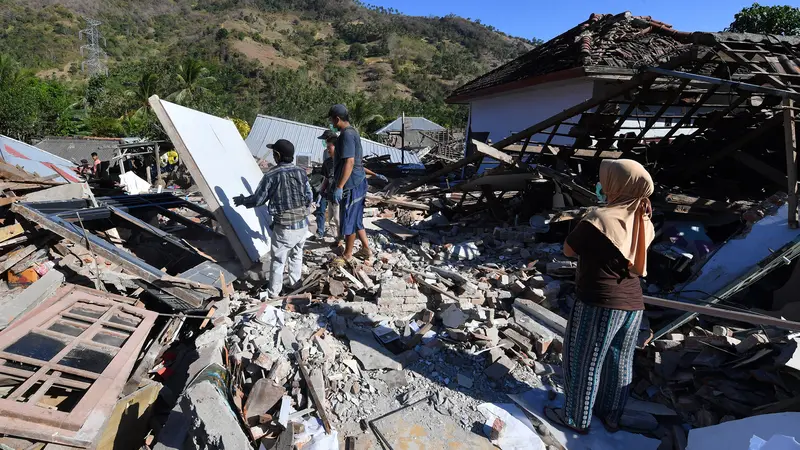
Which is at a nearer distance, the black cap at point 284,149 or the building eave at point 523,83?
the black cap at point 284,149

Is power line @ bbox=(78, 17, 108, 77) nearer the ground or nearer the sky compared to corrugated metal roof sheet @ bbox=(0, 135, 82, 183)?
nearer the sky

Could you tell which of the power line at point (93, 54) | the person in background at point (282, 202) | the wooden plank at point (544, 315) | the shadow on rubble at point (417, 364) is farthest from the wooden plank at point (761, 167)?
the power line at point (93, 54)

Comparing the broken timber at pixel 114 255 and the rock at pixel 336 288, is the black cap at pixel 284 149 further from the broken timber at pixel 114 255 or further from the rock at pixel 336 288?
the broken timber at pixel 114 255

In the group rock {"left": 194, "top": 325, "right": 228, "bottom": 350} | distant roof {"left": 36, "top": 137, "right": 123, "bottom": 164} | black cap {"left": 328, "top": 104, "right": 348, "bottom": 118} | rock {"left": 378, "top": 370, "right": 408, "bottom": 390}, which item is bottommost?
distant roof {"left": 36, "top": 137, "right": 123, "bottom": 164}

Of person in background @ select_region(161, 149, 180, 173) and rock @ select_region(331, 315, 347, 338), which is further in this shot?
person in background @ select_region(161, 149, 180, 173)

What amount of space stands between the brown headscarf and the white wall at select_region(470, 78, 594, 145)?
6915 mm

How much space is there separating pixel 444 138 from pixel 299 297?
26.2 meters

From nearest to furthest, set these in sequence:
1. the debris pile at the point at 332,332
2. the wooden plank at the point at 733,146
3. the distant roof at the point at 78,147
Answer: the debris pile at the point at 332,332 → the wooden plank at the point at 733,146 → the distant roof at the point at 78,147

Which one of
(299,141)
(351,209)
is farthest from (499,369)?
(299,141)

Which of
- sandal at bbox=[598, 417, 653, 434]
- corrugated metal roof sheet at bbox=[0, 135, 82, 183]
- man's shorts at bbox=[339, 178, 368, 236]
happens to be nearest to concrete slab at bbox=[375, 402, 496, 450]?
sandal at bbox=[598, 417, 653, 434]

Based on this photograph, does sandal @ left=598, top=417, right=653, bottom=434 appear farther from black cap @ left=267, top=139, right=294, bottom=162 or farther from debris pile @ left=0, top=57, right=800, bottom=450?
black cap @ left=267, top=139, right=294, bottom=162

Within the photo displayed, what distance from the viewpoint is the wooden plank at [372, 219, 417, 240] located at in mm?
6519

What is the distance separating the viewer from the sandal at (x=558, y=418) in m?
2.88

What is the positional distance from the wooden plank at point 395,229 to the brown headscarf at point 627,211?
409 cm
